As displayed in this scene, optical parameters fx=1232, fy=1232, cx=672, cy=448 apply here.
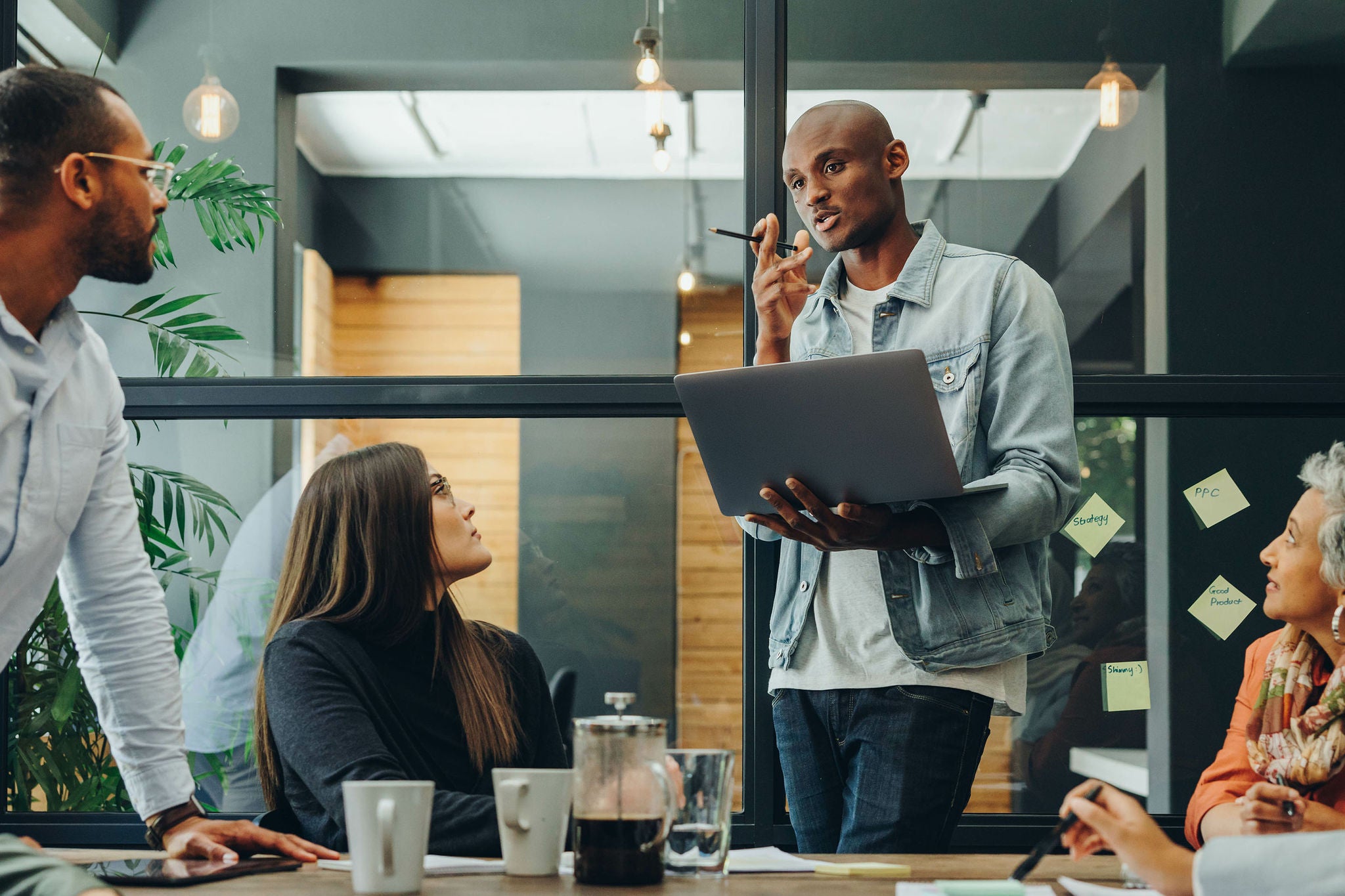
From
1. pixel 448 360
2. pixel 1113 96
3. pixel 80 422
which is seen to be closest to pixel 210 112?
pixel 448 360

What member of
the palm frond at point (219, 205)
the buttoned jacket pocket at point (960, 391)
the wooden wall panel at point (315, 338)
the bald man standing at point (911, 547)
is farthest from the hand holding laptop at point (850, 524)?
the palm frond at point (219, 205)

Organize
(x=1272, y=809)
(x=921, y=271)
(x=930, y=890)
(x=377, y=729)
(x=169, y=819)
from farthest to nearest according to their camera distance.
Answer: (x=921, y=271) < (x=377, y=729) < (x=169, y=819) < (x=1272, y=809) < (x=930, y=890)

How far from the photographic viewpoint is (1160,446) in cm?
244

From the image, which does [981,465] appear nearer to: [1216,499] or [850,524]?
[850,524]

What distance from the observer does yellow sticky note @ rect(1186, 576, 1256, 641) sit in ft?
7.86

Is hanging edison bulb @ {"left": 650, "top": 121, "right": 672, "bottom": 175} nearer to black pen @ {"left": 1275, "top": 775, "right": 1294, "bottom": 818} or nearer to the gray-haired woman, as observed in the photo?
the gray-haired woman

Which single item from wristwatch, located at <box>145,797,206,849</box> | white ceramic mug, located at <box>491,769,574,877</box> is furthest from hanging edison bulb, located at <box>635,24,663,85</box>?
white ceramic mug, located at <box>491,769,574,877</box>

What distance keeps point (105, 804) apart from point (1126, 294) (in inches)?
89.6

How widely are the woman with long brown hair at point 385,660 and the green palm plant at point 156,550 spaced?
2.54ft

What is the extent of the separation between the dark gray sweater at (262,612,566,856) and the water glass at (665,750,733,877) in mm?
292

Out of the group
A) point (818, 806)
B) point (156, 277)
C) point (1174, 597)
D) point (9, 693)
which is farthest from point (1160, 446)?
point (9, 693)

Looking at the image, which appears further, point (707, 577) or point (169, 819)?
point (707, 577)

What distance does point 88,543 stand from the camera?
61.9 inches

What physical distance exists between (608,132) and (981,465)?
1.20 metres
